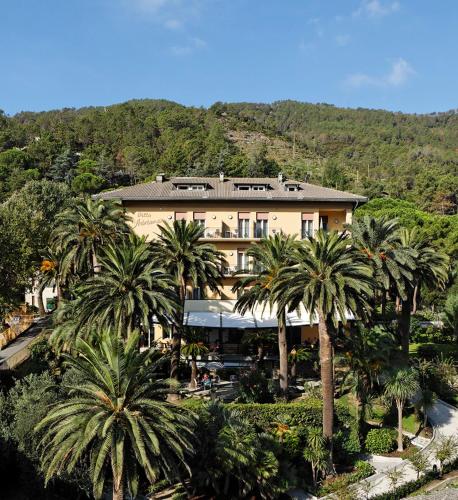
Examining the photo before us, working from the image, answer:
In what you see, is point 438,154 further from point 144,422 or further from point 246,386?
point 144,422

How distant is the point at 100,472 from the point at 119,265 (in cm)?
1066

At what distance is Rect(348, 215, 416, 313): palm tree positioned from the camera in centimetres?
2964

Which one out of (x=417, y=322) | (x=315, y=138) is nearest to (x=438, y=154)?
(x=315, y=138)

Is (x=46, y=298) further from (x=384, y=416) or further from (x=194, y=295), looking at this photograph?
(x=384, y=416)

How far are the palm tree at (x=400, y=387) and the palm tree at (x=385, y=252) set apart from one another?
17.0 feet

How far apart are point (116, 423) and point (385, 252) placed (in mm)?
20013

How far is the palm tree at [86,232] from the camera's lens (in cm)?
3181

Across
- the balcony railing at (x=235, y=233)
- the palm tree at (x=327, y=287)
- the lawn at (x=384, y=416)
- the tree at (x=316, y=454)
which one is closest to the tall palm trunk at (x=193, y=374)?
the palm tree at (x=327, y=287)

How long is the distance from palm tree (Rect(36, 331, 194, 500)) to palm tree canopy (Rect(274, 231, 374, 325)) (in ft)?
29.8

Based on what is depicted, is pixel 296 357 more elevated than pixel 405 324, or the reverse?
pixel 405 324

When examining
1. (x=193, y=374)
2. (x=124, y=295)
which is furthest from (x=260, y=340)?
(x=124, y=295)

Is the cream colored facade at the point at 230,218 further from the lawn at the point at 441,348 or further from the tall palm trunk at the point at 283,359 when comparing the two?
the lawn at the point at 441,348

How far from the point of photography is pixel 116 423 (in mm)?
15961

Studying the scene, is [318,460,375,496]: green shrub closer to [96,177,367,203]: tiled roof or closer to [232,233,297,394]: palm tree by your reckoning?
[232,233,297,394]: palm tree
